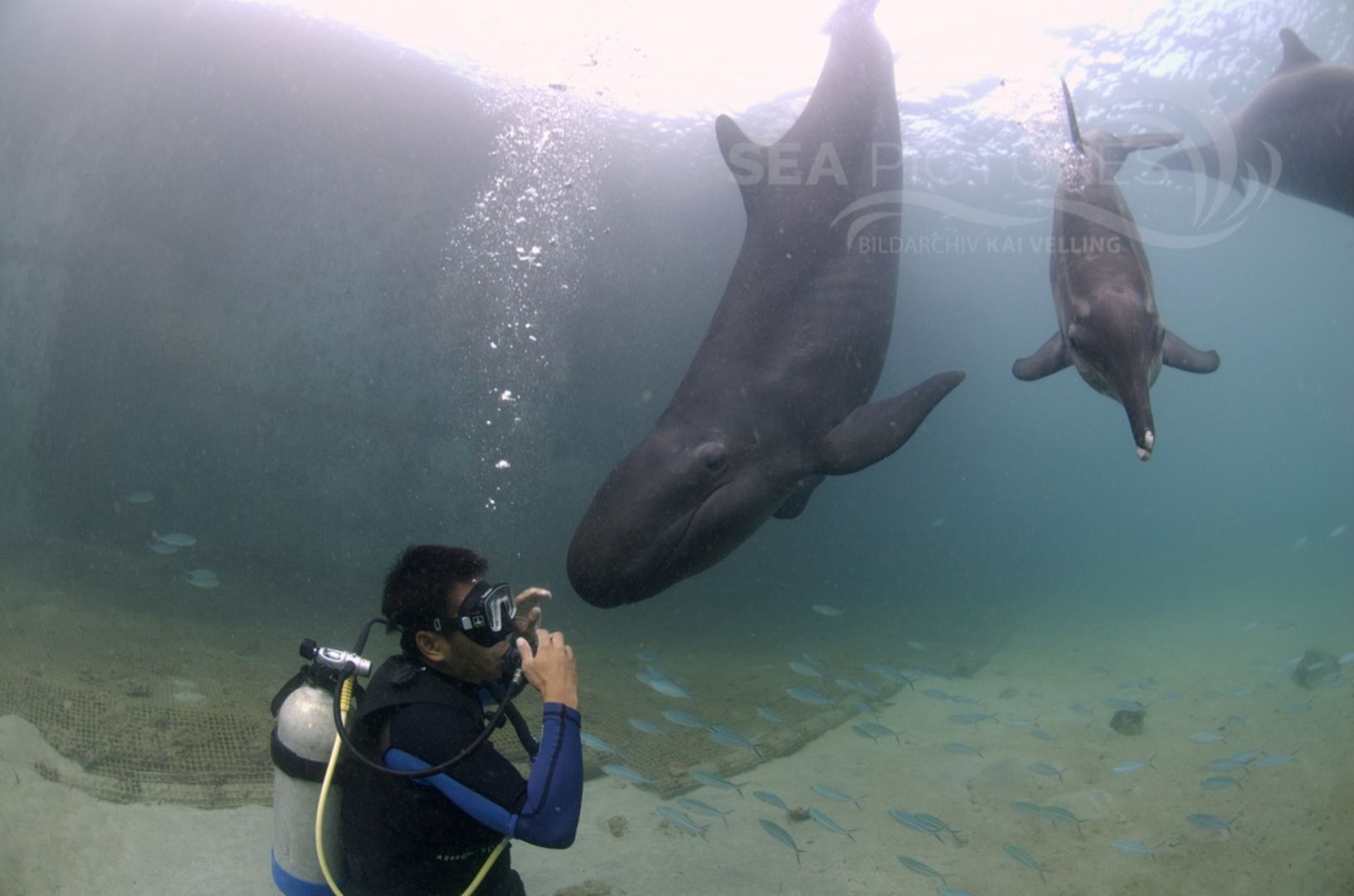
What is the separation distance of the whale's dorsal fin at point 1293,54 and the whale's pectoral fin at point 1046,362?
456 cm

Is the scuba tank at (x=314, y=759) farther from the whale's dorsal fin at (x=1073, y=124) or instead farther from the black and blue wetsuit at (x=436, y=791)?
the whale's dorsal fin at (x=1073, y=124)

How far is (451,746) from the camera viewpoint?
8.50 ft

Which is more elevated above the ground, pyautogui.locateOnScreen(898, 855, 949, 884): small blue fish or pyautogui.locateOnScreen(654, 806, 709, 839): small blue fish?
pyautogui.locateOnScreen(898, 855, 949, 884): small blue fish

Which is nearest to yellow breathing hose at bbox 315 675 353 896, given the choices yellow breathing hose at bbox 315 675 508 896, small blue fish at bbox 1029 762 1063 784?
yellow breathing hose at bbox 315 675 508 896

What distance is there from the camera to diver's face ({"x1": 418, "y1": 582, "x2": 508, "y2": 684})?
2.81 m

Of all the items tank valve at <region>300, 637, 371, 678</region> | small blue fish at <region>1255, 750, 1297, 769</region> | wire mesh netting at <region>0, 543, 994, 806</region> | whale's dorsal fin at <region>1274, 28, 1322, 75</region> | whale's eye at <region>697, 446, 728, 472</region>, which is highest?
whale's dorsal fin at <region>1274, 28, 1322, 75</region>

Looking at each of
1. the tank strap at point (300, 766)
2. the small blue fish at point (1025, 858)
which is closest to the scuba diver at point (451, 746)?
the tank strap at point (300, 766)

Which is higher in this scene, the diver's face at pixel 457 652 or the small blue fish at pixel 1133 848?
the diver's face at pixel 457 652

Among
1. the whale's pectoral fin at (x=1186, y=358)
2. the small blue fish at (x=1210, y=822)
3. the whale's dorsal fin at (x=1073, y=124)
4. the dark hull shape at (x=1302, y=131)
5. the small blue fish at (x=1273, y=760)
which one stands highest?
the dark hull shape at (x=1302, y=131)

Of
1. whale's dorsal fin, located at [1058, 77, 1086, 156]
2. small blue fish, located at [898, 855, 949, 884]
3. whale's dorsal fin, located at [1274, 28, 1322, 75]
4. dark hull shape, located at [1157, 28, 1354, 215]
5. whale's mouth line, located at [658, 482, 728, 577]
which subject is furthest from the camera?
whale's dorsal fin, located at [1274, 28, 1322, 75]

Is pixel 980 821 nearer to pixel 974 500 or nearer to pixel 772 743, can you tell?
pixel 772 743

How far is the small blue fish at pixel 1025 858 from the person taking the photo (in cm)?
588

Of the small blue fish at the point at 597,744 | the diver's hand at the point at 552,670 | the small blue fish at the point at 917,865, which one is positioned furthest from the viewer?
the small blue fish at the point at 597,744

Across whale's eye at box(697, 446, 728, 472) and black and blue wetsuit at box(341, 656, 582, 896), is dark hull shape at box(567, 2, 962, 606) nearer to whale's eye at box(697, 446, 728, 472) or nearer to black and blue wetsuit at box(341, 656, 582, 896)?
whale's eye at box(697, 446, 728, 472)
